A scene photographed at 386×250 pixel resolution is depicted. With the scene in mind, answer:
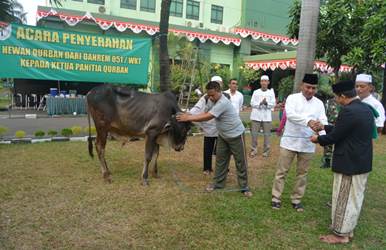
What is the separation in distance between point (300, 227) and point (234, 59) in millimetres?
22582

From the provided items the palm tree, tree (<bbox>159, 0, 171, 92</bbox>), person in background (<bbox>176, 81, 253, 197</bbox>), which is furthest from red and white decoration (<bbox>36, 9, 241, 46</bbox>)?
person in background (<bbox>176, 81, 253, 197</bbox>)

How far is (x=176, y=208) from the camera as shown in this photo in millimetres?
4848

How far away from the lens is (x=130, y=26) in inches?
826

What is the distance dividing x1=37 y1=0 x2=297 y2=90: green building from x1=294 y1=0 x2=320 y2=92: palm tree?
1070cm

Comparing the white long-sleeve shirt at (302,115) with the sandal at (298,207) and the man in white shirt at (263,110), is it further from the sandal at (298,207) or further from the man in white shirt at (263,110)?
the man in white shirt at (263,110)

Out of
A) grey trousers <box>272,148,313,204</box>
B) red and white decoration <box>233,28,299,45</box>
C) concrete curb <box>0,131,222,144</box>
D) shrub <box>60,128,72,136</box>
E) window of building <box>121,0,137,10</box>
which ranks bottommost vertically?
concrete curb <box>0,131,222,144</box>

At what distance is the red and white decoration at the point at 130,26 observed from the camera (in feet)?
63.0

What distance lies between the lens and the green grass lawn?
393 centimetres

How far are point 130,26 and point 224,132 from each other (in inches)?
679

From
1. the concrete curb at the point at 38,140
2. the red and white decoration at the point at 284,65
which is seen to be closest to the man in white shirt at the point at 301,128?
the concrete curb at the point at 38,140

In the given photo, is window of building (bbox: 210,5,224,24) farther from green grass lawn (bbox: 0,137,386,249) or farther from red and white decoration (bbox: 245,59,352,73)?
green grass lawn (bbox: 0,137,386,249)

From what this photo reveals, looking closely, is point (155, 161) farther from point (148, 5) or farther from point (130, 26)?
point (148, 5)

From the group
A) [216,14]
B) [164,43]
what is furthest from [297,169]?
[216,14]

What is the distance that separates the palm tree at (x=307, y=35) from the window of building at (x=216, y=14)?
74.7 ft
